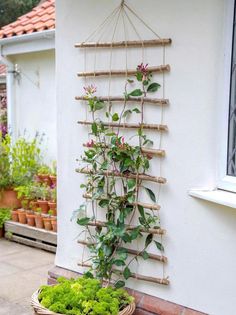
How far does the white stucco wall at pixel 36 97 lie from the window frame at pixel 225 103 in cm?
446

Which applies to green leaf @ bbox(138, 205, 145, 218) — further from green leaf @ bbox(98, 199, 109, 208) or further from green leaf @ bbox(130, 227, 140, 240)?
green leaf @ bbox(98, 199, 109, 208)

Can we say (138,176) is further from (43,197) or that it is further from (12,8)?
(12,8)

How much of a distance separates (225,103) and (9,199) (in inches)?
183

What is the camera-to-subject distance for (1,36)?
7.73 metres

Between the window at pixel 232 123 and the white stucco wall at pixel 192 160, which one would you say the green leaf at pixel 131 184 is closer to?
the white stucco wall at pixel 192 160

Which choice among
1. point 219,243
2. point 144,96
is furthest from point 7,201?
point 219,243

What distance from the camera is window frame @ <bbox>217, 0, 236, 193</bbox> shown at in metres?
3.09

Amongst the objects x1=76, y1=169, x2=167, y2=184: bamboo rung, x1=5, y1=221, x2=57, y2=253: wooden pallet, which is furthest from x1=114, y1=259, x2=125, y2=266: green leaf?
x1=5, y1=221, x2=57, y2=253: wooden pallet

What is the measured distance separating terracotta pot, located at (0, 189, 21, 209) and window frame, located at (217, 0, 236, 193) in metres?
4.42

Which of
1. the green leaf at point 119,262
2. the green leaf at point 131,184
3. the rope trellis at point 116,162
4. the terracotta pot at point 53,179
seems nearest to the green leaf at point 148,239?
the rope trellis at point 116,162

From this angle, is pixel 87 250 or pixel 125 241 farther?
pixel 87 250

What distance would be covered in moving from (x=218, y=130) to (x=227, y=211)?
1.88 feet

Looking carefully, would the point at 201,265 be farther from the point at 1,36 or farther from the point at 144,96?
the point at 1,36

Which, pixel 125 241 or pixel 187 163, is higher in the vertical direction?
pixel 187 163
